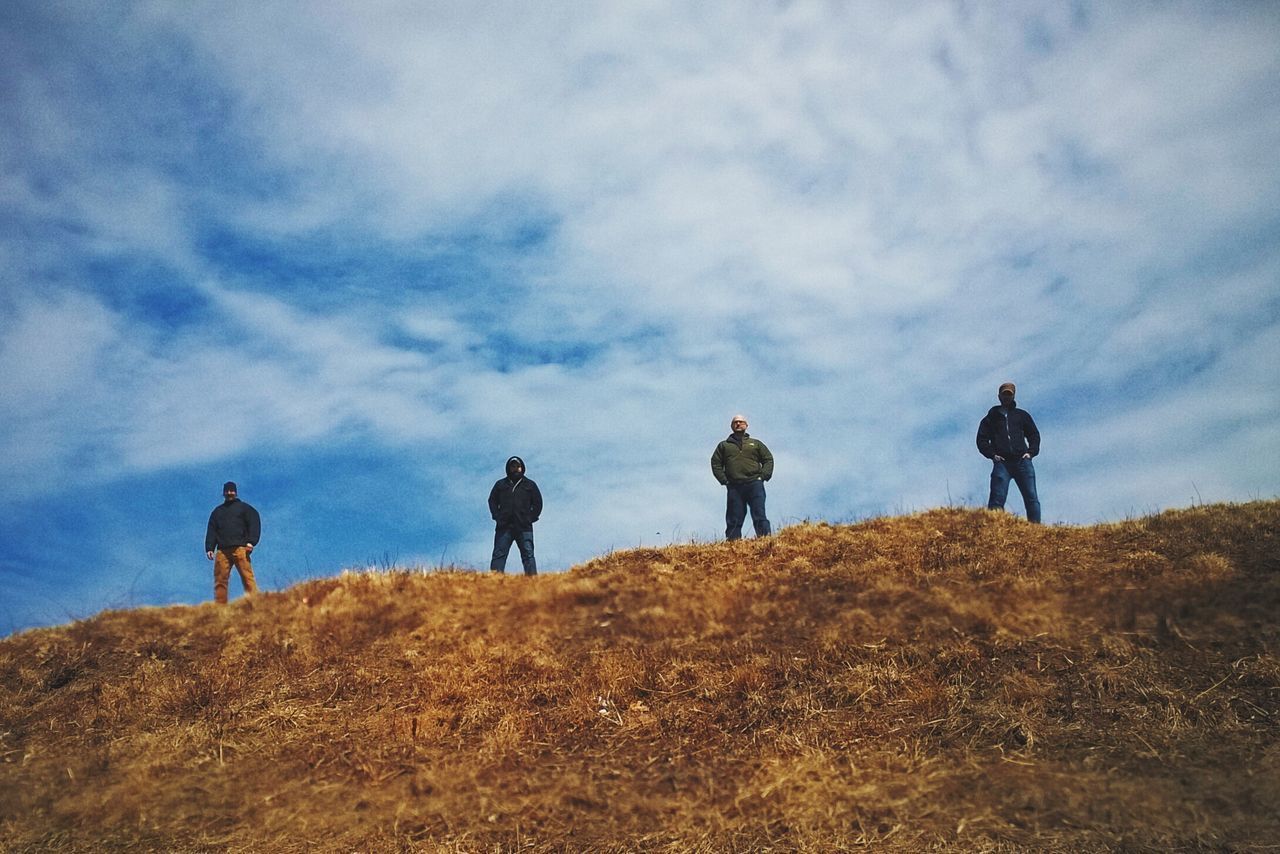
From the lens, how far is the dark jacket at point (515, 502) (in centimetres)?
1680

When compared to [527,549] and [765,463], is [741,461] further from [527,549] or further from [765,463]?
[527,549]

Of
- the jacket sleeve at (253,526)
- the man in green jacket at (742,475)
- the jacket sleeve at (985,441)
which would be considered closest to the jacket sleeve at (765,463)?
the man in green jacket at (742,475)

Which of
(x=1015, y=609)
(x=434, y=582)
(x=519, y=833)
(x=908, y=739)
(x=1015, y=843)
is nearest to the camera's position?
(x=1015, y=843)

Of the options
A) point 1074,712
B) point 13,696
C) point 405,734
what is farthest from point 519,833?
point 13,696

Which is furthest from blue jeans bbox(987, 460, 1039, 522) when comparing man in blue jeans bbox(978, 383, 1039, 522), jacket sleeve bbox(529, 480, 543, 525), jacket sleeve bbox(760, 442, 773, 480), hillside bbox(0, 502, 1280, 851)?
jacket sleeve bbox(529, 480, 543, 525)

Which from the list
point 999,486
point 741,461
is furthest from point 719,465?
point 999,486

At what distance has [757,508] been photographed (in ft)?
54.5

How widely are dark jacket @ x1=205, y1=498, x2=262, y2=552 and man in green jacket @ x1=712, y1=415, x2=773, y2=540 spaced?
861 centimetres

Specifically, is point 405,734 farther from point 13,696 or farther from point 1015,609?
point 1015,609

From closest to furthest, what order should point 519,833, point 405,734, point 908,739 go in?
point 519,833
point 908,739
point 405,734

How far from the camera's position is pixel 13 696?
12484 mm

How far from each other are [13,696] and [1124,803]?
13.8 meters

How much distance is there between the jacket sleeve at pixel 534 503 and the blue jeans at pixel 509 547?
0.30 metres

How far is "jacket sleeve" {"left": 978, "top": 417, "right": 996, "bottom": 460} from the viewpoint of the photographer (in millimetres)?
16516
